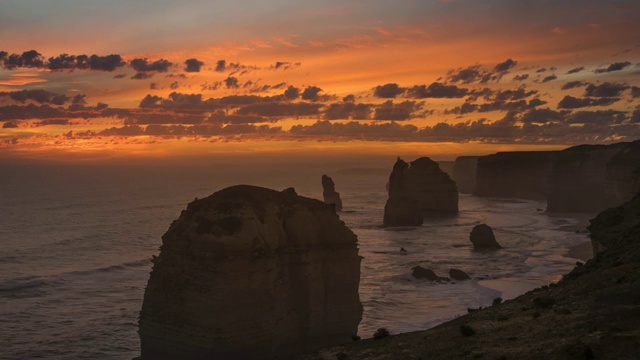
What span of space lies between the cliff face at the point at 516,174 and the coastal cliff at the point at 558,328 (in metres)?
143

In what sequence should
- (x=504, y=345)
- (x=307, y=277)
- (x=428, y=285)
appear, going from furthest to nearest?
(x=428, y=285), (x=307, y=277), (x=504, y=345)

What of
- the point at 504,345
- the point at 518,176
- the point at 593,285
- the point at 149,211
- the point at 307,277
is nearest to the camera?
the point at 504,345

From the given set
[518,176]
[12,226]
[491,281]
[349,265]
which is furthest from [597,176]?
[12,226]

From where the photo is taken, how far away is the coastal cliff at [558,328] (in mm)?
17781

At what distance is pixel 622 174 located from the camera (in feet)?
292

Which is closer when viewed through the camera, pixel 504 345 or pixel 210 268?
pixel 504 345

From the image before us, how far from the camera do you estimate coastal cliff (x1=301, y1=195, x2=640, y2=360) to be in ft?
58.3

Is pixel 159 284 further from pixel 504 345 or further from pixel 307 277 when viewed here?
pixel 504 345

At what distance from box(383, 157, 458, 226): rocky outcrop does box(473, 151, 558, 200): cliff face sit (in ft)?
166

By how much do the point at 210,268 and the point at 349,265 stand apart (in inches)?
375

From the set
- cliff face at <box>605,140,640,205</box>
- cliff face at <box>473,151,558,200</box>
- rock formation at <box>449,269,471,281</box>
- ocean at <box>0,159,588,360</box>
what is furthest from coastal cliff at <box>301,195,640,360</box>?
cliff face at <box>473,151,558,200</box>

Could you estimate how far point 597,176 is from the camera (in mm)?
119250

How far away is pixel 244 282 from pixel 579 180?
109 m

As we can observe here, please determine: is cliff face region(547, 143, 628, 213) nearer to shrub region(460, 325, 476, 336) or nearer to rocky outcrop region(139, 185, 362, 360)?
rocky outcrop region(139, 185, 362, 360)
